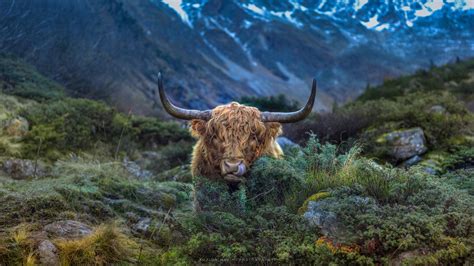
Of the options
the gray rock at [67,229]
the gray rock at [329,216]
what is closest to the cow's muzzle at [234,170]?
the gray rock at [329,216]

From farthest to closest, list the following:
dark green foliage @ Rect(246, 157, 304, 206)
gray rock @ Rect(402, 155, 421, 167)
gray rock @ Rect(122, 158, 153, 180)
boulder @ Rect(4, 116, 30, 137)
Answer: gray rock @ Rect(122, 158, 153, 180), boulder @ Rect(4, 116, 30, 137), gray rock @ Rect(402, 155, 421, 167), dark green foliage @ Rect(246, 157, 304, 206)

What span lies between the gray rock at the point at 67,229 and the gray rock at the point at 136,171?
209 inches

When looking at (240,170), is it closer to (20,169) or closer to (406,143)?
(406,143)

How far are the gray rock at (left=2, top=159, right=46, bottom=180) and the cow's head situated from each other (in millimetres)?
3734

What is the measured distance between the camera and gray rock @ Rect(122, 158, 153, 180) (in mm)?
9823

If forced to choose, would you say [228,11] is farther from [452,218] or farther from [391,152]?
[452,218]

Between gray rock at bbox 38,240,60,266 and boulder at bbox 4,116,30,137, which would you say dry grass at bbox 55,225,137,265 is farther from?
boulder at bbox 4,116,30,137

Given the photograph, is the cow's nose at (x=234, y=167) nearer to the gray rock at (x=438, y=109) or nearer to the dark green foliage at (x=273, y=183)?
the dark green foliage at (x=273, y=183)

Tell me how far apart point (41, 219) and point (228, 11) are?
75777mm

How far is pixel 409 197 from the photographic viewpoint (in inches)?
143

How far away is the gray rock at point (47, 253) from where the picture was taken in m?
3.49

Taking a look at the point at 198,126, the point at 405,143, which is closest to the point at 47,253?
the point at 198,126

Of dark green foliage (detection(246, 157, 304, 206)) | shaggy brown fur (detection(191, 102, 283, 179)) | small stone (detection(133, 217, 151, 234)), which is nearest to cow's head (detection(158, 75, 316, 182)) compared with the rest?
shaggy brown fur (detection(191, 102, 283, 179))

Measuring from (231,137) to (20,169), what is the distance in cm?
490
